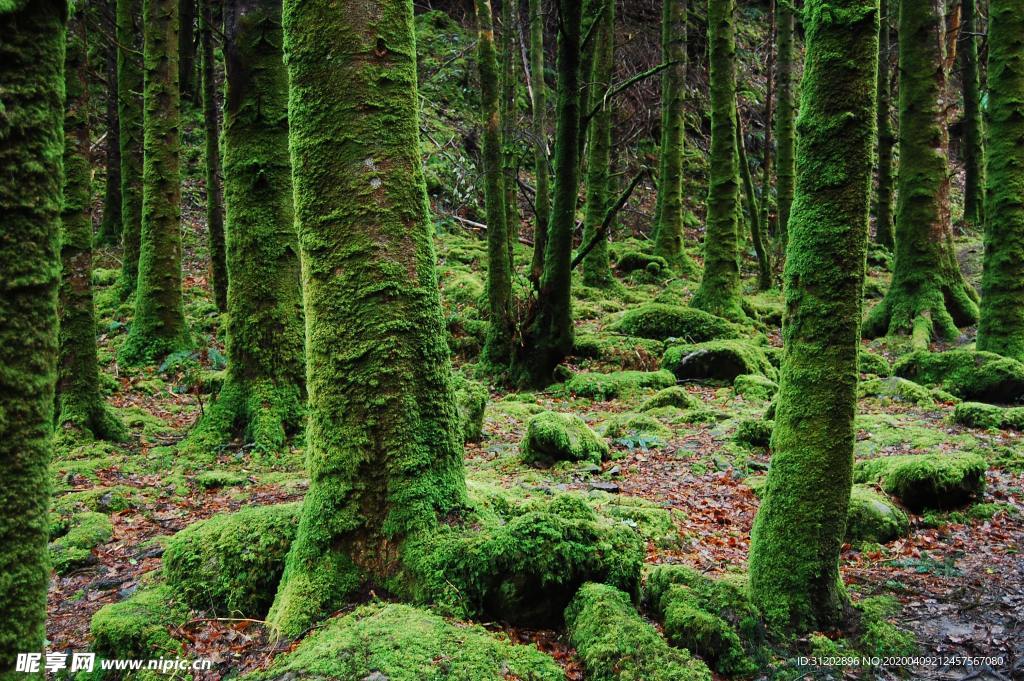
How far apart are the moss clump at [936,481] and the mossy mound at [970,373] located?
335cm

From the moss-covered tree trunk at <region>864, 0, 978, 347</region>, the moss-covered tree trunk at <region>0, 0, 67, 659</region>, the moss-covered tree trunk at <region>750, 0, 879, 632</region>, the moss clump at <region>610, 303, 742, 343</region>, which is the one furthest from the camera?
the moss clump at <region>610, 303, 742, 343</region>

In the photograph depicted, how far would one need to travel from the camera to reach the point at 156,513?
546 cm

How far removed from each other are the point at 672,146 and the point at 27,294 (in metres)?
16.5

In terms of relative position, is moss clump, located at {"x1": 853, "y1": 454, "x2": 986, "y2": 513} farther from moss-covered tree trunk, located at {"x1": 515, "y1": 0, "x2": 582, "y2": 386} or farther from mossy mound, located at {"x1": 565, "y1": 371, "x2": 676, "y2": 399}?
moss-covered tree trunk, located at {"x1": 515, "y1": 0, "x2": 582, "y2": 386}

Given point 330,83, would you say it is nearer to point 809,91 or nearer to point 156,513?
point 809,91

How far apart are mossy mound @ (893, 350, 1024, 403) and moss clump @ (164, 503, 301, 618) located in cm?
838

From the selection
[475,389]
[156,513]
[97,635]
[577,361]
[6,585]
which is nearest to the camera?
[6,585]

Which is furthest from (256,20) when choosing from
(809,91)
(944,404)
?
(944,404)

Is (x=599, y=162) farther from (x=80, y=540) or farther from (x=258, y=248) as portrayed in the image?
(x=80, y=540)

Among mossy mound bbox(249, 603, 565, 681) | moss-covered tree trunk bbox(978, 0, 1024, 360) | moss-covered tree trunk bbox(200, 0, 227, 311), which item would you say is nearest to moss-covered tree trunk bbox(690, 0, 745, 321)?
moss-covered tree trunk bbox(978, 0, 1024, 360)

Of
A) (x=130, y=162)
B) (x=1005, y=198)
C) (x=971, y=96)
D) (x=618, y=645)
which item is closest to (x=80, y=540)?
(x=618, y=645)

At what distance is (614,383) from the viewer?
31.6ft

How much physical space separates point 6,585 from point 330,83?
2.79 meters

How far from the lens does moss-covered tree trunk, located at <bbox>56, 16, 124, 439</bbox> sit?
683cm
